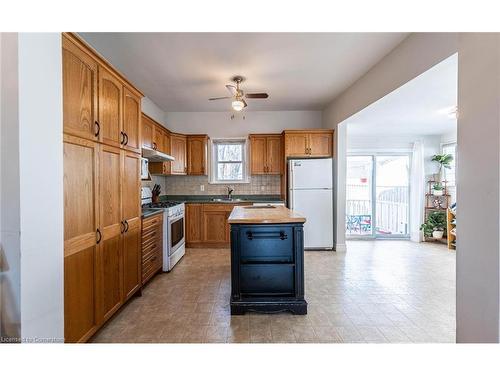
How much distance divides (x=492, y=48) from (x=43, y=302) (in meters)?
2.48

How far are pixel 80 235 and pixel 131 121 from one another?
1.29 m

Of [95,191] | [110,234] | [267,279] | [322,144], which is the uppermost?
[322,144]

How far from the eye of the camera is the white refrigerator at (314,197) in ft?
14.4

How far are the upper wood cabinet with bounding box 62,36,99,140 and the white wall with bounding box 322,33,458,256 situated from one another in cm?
274

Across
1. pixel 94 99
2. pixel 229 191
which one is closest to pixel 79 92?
pixel 94 99

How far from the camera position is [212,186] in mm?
5160

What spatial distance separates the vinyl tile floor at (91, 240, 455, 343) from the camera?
1949 millimetres

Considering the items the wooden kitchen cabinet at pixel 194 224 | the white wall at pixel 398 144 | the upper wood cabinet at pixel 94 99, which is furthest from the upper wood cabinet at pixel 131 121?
the white wall at pixel 398 144

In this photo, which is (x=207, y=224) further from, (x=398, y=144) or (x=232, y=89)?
(x=398, y=144)

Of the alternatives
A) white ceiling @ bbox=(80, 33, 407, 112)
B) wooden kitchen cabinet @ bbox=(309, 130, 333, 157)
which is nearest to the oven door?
white ceiling @ bbox=(80, 33, 407, 112)

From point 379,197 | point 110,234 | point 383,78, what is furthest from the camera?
point 379,197
